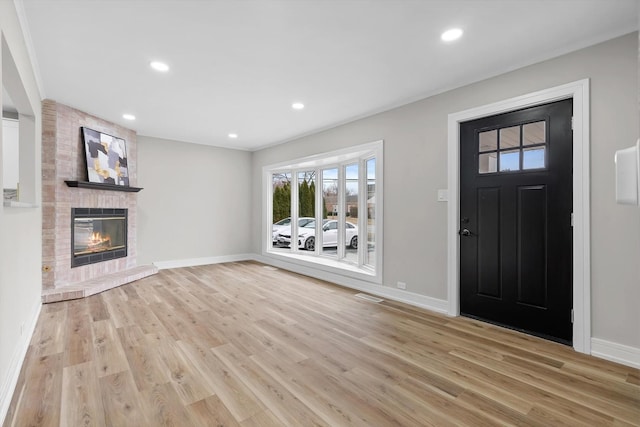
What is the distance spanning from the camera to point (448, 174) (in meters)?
3.43

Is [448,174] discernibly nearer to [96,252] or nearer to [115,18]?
[115,18]

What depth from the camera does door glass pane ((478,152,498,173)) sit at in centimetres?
314

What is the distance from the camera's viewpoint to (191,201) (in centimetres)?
631

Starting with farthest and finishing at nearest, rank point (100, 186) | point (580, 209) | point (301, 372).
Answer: point (100, 186) → point (580, 209) → point (301, 372)

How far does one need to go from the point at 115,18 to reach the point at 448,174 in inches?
131

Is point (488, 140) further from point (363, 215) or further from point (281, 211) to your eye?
point (281, 211)

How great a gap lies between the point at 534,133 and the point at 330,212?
3.53m

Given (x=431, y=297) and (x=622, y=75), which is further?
(x=431, y=297)

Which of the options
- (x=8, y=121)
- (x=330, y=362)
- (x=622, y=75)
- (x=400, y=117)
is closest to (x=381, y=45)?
(x=400, y=117)

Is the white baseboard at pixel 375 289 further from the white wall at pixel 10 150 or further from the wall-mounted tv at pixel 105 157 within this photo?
the white wall at pixel 10 150

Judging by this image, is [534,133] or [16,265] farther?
[534,133]

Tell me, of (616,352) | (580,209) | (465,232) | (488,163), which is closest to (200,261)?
(465,232)

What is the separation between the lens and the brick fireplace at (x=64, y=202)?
13.2 feet

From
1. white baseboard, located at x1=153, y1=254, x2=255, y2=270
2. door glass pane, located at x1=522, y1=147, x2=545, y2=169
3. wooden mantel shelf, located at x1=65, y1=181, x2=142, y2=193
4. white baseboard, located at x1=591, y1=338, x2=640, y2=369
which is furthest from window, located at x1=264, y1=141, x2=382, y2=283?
wooden mantel shelf, located at x1=65, y1=181, x2=142, y2=193
